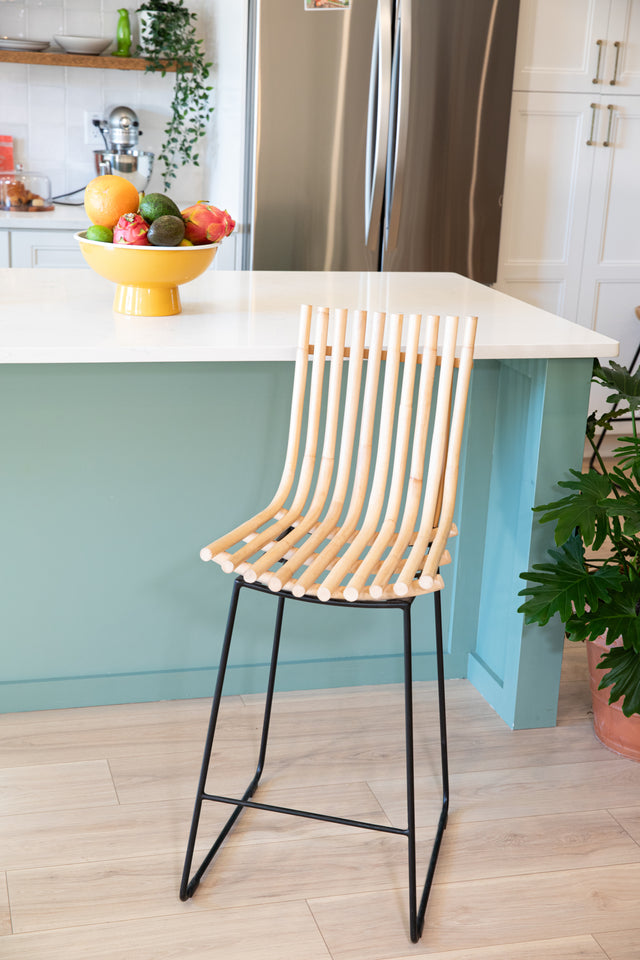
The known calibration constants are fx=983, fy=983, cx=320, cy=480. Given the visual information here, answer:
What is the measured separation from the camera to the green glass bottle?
3871 mm

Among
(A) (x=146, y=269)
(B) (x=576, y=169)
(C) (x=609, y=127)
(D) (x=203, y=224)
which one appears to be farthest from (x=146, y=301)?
(C) (x=609, y=127)

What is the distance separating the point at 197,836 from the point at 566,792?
76 cm

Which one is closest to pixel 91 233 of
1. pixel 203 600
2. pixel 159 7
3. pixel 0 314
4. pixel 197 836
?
pixel 0 314

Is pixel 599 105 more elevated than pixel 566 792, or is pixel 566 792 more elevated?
pixel 599 105

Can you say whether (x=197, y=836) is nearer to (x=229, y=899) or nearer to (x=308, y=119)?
(x=229, y=899)

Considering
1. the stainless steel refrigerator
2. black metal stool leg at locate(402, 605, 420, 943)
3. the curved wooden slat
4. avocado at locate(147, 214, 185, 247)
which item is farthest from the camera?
the stainless steel refrigerator

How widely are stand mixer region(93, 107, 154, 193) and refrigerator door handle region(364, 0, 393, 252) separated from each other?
37.4 inches

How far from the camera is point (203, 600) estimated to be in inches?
87.4

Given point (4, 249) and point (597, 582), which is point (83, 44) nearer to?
point (4, 249)

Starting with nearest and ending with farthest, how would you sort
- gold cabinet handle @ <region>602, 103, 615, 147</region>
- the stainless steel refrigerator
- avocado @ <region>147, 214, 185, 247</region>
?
avocado @ <region>147, 214, 185, 247</region>, the stainless steel refrigerator, gold cabinet handle @ <region>602, 103, 615, 147</region>

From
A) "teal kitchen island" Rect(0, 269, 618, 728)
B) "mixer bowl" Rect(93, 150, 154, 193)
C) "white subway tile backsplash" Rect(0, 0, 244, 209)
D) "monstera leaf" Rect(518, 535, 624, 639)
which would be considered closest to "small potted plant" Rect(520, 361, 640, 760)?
"monstera leaf" Rect(518, 535, 624, 639)

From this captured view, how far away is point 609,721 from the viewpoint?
2178 millimetres

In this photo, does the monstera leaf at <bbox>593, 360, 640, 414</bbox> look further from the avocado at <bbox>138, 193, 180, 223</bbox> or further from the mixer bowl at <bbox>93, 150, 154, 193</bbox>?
the mixer bowl at <bbox>93, 150, 154, 193</bbox>

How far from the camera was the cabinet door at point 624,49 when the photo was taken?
371 centimetres
